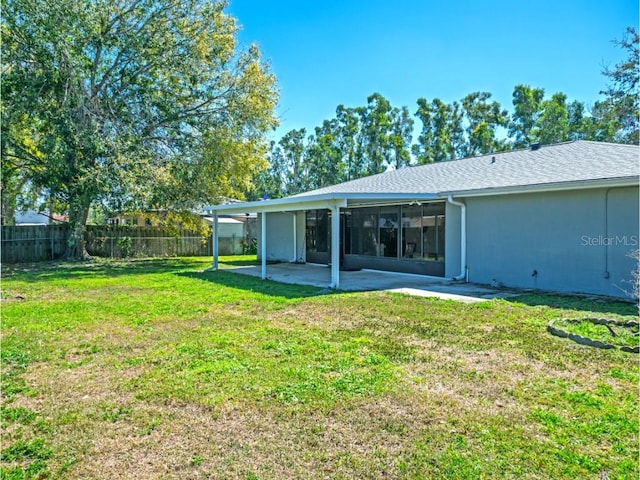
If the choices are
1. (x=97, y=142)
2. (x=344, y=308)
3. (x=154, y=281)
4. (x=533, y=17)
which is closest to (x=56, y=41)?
(x=97, y=142)

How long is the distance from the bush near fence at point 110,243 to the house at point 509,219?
7582 millimetres

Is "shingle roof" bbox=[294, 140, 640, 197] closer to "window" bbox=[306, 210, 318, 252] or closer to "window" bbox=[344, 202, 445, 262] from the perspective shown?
"window" bbox=[344, 202, 445, 262]

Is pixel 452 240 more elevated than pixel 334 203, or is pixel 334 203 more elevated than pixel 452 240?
pixel 334 203

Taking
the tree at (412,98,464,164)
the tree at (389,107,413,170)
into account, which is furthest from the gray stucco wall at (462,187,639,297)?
the tree at (412,98,464,164)

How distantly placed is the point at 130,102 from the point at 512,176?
14.7m

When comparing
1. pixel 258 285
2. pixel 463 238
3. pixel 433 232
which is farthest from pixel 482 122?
pixel 258 285

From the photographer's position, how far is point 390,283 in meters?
11.5

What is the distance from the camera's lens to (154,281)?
12.1 metres

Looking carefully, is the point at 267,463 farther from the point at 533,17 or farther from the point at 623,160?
the point at 533,17

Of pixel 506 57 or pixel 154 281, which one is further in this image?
pixel 506 57

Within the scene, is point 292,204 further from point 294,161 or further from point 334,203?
point 294,161

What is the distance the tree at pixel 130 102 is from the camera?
15047mm

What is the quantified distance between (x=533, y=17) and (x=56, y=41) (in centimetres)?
1485

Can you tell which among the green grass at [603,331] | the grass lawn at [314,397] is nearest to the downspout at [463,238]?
the grass lawn at [314,397]
